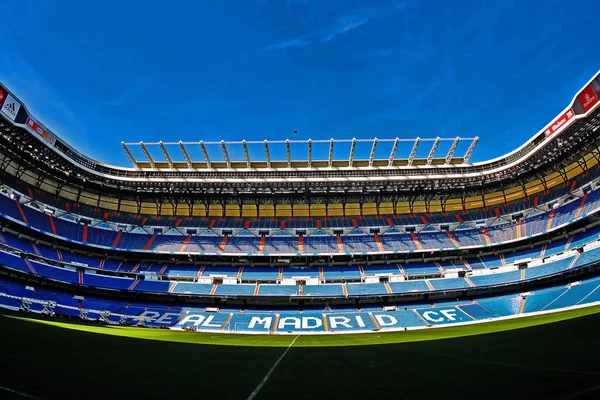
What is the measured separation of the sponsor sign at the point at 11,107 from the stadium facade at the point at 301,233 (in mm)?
114

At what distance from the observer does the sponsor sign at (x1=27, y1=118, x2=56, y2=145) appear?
30.5m

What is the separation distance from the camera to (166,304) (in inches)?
1405

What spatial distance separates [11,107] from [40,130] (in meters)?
3.76

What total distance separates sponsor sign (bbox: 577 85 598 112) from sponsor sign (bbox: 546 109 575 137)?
118 cm

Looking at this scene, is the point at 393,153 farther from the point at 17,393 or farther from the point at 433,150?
the point at 17,393

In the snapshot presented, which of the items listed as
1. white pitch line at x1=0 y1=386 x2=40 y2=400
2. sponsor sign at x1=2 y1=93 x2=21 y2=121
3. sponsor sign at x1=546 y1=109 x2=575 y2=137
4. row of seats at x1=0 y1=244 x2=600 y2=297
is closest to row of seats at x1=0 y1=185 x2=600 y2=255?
row of seats at x1=0 y1=244 x2=600 y2=297

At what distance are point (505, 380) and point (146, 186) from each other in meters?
45.1

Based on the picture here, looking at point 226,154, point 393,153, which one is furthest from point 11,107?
point 393,153

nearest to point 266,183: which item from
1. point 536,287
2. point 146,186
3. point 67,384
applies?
point 146,186

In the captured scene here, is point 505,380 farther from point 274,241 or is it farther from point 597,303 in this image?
point 274,241

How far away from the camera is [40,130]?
104 feet

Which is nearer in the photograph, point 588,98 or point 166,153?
point 588,98

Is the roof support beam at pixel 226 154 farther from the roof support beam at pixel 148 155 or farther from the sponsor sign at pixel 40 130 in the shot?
the sponsor sign at pixel 40 130

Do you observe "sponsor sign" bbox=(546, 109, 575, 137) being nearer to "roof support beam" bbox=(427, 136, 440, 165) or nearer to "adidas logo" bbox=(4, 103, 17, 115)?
"roof support beam" bbox=(427, 136, 440, 165)
